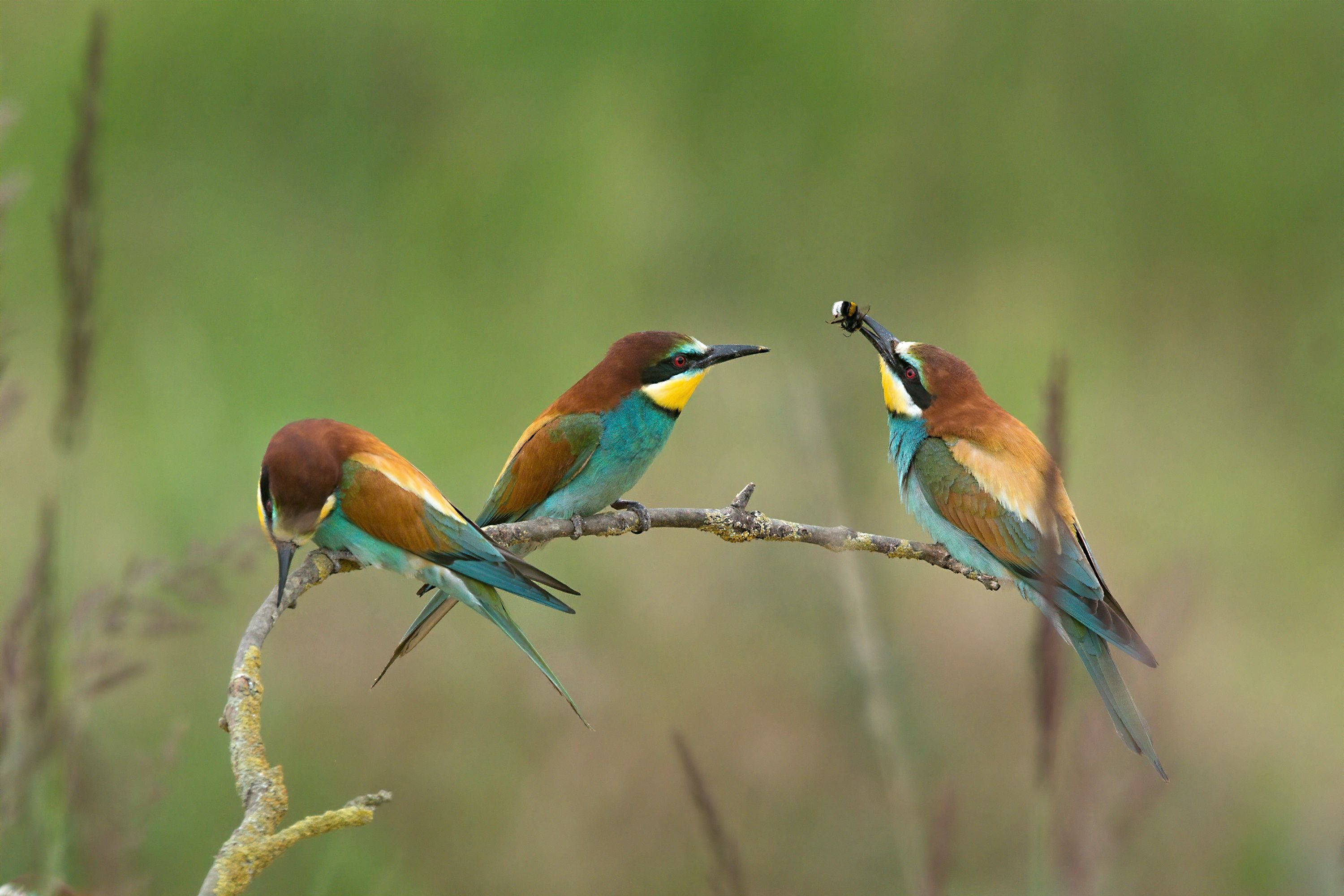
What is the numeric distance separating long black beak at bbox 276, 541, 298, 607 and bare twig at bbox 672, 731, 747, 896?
1.60 feet

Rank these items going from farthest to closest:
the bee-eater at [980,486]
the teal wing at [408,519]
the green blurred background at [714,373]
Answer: the green blurred background at [714,373] → the bee-eater at [980,486] → the teal wing at [408,519]

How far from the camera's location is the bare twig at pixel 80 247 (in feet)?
3.81

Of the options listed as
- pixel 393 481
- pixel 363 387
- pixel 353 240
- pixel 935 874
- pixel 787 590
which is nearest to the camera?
pixel 935 874

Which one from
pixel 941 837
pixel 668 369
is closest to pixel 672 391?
pixel 668 369

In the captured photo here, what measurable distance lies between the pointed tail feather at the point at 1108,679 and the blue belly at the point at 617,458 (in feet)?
2.77

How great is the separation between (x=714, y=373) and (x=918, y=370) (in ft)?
5.72

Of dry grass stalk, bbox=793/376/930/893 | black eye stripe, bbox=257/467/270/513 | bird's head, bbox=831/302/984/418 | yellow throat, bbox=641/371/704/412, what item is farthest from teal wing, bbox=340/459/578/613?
bird's head, bbox=831/302/984/418

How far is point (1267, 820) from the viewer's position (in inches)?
135

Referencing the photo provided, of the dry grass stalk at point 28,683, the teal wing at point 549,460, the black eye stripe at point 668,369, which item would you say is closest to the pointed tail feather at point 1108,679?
the black eye stripe at point 668,369

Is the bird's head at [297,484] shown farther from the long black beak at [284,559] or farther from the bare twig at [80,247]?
the bare twig at [80,247]

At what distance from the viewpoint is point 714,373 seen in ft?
12.9

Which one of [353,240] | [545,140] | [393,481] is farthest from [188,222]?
[393,481]

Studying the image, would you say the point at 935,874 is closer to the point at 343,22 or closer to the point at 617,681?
the point at 617,681

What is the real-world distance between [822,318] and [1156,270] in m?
1.32
